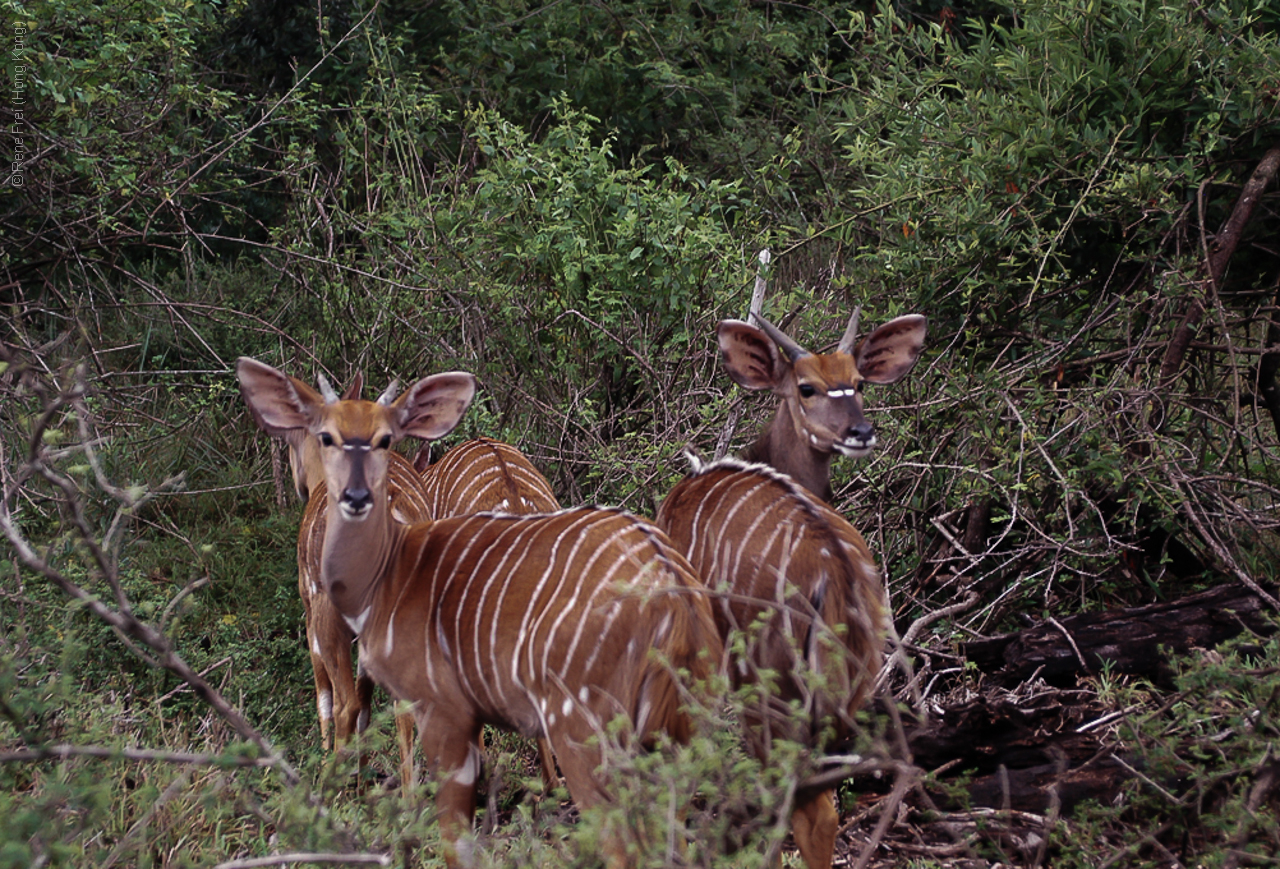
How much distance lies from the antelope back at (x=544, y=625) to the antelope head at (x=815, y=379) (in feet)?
3.40

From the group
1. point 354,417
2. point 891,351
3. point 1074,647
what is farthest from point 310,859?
point 891,351

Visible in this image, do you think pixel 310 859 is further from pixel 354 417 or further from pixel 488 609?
pixel 354 417

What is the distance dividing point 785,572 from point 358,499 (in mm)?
1161

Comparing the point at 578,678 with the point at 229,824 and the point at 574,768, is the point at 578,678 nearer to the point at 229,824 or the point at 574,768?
the point at 574,768

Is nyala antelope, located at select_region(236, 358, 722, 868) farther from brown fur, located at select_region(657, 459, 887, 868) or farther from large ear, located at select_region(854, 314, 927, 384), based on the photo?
large ear, located at select_region(854, 314, 927, 384)

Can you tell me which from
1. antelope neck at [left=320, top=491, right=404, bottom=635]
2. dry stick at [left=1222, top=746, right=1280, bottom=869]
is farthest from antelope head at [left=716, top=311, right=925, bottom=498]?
dry stick at [left=1222, top=746, right=1280, bottom=869]

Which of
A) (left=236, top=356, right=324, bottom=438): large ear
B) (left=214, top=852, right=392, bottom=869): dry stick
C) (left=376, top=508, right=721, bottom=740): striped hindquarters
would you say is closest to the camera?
(left=214, top=852, right=392, bottom=869): dry stick

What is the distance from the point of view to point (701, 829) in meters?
2.24

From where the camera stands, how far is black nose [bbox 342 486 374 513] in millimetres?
3256

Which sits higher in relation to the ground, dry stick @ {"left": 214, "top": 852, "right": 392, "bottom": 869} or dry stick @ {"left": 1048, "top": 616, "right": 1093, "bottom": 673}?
dry stick @ {"left": 214, "top": 852, "right": 392, "bottom": 869}

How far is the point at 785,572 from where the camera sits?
2955 millimetres

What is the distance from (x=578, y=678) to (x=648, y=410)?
238 centimetres

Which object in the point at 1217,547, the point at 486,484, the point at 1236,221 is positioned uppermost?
the point at 1236,221

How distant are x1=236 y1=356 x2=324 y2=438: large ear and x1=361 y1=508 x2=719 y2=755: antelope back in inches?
20.8
